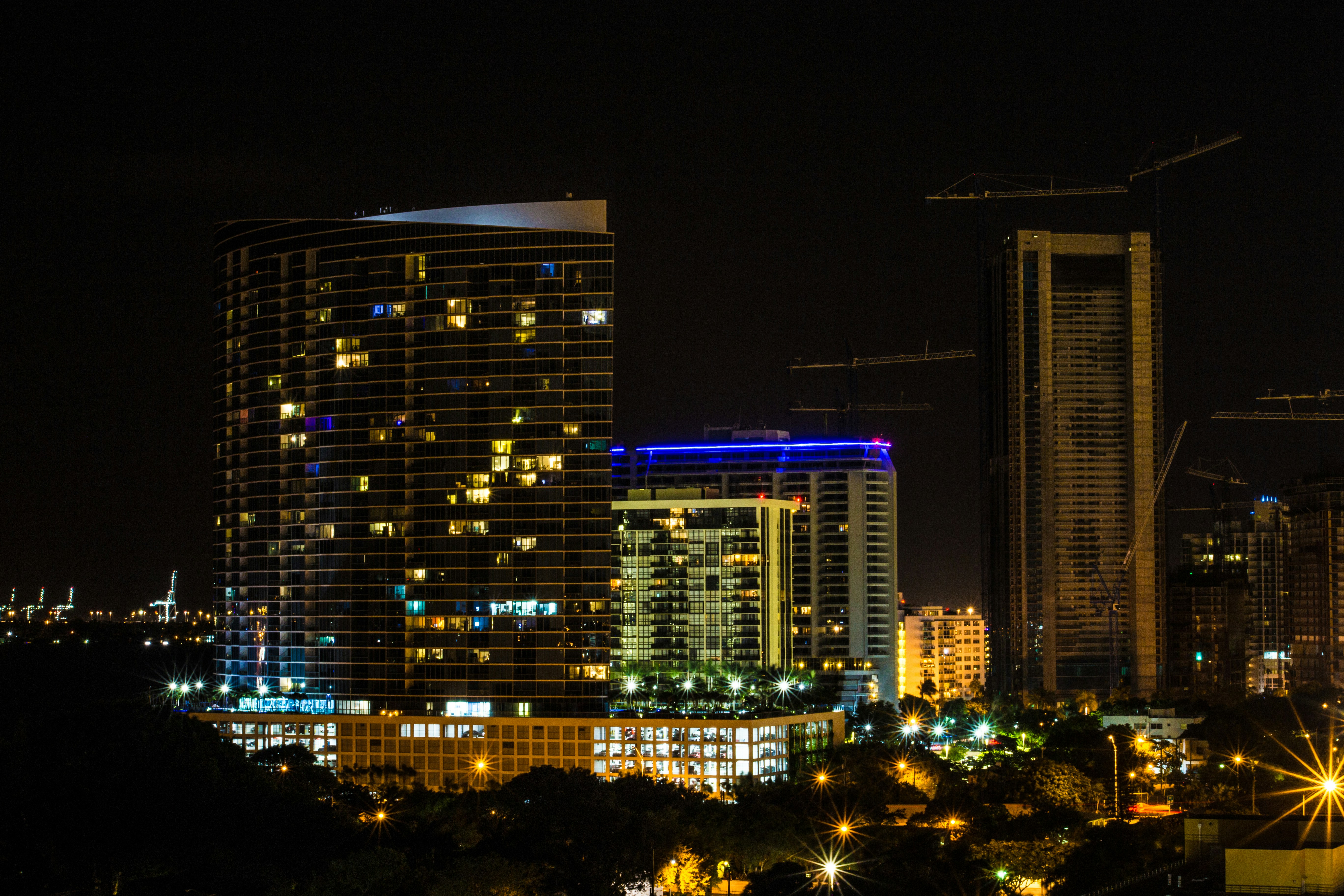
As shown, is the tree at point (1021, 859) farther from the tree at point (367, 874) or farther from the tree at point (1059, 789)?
the tree at point (367, 874)

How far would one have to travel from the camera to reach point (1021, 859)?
118438 millimetres

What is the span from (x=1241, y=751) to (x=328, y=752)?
93817mm

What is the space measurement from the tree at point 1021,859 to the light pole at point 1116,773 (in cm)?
2659

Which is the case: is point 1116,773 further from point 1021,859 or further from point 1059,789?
point 1021,859

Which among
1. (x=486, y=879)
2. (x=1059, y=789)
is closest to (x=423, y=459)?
(x=1059, y=789)

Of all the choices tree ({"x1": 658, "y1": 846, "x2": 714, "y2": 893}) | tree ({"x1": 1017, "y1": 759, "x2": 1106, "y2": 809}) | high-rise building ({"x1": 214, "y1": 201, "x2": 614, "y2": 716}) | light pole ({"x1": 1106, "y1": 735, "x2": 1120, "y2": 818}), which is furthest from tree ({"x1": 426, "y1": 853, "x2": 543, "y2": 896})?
high-rise building ({"x1": 214, "y1": 201, "x2": 614, "y2": 716})

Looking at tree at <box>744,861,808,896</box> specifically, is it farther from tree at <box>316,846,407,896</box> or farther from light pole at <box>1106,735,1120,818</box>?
light pole at <box>1106,735,1120,818</box>

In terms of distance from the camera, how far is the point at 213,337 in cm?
19675

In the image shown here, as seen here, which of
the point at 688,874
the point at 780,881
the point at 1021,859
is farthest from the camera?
the point at 688,874

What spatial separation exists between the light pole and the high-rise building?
48.5 meters

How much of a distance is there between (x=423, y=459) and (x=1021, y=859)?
8273 cm

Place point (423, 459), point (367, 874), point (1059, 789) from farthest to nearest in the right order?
1. point (423, 459)
2. point (1059, 789)
3. point (367, 874)

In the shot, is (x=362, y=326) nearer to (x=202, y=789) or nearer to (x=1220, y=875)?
(x=202, y=789)

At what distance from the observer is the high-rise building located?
174m
